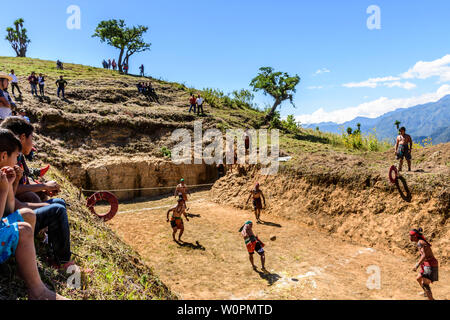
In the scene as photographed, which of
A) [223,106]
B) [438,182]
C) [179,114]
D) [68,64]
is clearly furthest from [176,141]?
[68,64]

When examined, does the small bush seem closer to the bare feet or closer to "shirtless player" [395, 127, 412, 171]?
"shirtless player" [395, 127, 412, 171]

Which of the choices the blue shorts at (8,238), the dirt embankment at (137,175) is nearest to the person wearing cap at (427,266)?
the blue shorts at (8,238)

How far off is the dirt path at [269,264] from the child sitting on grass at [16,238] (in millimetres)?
5496

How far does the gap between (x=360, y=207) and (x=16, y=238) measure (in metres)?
12.5

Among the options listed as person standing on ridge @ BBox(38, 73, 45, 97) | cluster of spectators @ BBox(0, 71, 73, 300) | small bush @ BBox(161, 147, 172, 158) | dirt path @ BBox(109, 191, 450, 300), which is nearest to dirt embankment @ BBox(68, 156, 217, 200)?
small bush @ BBox(161, 147, 172, 158)

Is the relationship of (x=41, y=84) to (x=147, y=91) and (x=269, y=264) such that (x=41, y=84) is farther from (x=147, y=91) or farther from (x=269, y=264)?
(x=269, y=264)

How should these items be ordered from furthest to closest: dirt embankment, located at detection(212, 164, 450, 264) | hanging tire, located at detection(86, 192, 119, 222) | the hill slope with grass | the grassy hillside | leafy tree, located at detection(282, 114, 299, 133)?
leafy tree, located at detection(282, 114, 299, 133), dirt embankment, located at detection(212, 164, 450, 264), hanging tire, located at detection(86, 192, 119, 222), the hill slope with grass, the grassy hillside

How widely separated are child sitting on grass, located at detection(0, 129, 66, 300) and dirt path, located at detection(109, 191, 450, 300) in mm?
5496

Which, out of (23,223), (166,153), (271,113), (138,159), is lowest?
(23,223)

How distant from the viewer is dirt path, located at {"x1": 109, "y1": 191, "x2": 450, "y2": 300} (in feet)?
26.5

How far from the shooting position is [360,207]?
12.4m

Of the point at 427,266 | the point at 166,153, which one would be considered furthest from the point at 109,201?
the point at 166,153

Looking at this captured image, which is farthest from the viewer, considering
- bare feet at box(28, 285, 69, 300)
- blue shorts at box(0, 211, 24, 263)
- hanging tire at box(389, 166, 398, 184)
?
hanging tire at box(389, 166, 398, 184)

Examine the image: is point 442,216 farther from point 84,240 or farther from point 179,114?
point 179,114
